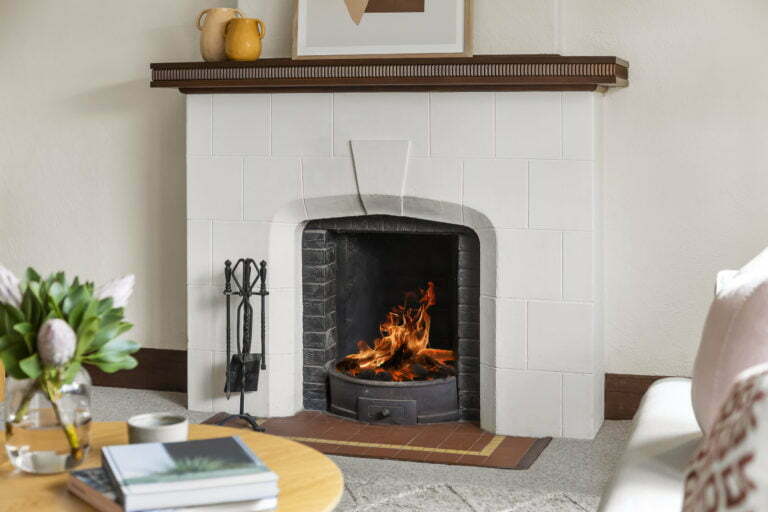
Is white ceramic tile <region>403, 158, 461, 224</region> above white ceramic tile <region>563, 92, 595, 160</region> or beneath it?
beneath

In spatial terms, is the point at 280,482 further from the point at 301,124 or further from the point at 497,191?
the point at 301,124

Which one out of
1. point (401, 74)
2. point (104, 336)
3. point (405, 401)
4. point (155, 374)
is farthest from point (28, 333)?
point (155, 374)

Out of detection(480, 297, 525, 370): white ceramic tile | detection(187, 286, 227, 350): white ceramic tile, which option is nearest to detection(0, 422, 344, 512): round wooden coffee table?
detection(480, 297, 525, 370): white ceramic tile

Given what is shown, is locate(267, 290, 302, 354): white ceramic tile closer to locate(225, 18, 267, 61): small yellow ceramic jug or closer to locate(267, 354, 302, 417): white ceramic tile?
locate(267, 354, 302, 417): white ceramic tile

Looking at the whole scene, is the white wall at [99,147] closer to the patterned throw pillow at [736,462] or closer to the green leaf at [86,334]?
the green leaf at [86,334]

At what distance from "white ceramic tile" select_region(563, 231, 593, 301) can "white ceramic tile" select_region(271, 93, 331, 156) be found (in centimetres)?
97

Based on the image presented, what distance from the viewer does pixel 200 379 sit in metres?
4.25

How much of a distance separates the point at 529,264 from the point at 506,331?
261 mm

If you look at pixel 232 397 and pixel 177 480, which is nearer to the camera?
pixel 177 480

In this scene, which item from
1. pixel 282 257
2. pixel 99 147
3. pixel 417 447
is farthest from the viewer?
pixel 99 147

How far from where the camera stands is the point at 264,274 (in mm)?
4031

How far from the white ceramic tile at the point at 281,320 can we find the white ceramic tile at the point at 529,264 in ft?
2.77

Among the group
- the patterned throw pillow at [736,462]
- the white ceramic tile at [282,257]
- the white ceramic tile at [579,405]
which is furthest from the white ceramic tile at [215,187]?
the patterned throw pillow at [736,462]

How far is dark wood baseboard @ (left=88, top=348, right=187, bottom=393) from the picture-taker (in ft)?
15.0
